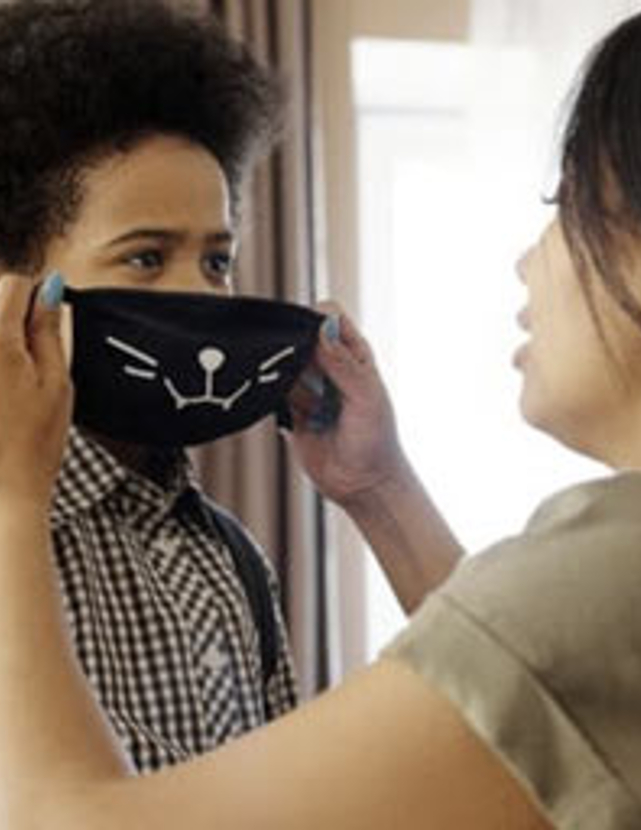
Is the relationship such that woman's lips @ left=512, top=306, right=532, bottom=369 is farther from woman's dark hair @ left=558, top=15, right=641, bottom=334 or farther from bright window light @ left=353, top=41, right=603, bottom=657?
bright window light @ left=353, top=41, right=603, bottom=657

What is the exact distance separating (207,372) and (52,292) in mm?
183

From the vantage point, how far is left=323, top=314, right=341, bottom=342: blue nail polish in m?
1.29

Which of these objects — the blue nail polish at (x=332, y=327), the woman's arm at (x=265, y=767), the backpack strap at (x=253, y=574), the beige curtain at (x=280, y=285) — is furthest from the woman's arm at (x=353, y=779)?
the beige curtain at (x=280, y=285)

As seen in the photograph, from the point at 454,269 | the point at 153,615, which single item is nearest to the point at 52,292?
the point at 153,615

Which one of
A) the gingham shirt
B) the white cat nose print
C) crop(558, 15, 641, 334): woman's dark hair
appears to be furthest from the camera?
the white cat nose print

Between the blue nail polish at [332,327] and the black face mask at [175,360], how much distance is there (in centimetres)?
3

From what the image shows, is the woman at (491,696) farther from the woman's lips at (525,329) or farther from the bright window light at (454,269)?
the bright window light at (454,269)

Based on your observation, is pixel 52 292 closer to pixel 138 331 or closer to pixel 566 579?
pixel 138 331

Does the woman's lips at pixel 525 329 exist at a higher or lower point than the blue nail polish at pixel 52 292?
lower

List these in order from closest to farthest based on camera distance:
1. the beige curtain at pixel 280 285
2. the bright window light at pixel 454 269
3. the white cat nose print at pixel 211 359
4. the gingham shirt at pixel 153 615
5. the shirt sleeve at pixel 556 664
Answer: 1. the shirt sleeve at pixel 556 664
2. the gingham shirt at pixel 153 615
3. the white cat nose print at pixel 211 359
4. the beige curtain at pixel 280 285
5. the bright window light at pixel 454 269

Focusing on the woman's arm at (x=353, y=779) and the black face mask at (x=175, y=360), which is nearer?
the woman's arm at (x=353, y=779)

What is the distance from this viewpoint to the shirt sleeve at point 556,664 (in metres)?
0.71

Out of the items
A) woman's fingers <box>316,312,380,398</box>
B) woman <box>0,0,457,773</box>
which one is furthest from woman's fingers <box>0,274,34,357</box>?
woman's fingers <box>316,312,380,398</box>

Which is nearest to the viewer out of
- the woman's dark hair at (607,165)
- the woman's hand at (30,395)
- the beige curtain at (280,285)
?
the woman's dark hair at (607,165)
